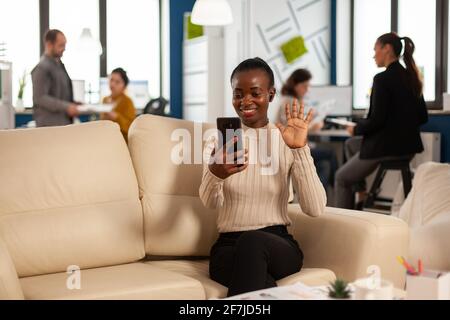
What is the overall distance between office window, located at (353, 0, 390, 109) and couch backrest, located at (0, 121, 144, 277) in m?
4.93

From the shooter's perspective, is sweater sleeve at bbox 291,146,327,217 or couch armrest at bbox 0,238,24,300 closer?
couch armrest at bbox 0,238,24,300

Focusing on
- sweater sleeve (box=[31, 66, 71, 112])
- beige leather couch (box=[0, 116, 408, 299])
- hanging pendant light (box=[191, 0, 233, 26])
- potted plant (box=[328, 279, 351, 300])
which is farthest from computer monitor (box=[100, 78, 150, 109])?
potted plant (box=[328, 279, 351, 300])

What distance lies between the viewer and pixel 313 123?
19.9 feet

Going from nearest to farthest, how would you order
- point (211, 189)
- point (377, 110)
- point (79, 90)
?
point (211, 189) < point (377, 110) < point (79, 90)

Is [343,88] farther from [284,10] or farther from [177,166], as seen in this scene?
[177,166]

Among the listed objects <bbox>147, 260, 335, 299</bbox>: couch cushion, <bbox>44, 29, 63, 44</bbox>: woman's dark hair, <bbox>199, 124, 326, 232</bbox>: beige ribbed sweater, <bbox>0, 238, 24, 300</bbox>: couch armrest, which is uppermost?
<bbox>44, 29, 63, 44</bbox>: woman's dark hair

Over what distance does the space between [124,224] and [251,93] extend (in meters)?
0.62

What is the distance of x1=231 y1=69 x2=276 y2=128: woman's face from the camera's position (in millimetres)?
2242

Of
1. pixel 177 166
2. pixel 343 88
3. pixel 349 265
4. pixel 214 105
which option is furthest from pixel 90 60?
pixel 349 265

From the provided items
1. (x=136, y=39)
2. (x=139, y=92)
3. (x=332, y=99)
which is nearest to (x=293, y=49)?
(x=332, y=99)

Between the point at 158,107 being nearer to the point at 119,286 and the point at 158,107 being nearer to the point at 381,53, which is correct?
the point at 381,53

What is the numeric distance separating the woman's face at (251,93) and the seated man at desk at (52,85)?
272 cm

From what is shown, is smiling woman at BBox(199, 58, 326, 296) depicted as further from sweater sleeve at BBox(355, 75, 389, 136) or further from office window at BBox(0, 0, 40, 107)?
office window at BBox(0, 0, 40, 107)

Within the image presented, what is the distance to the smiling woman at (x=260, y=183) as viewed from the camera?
2.11 meters
